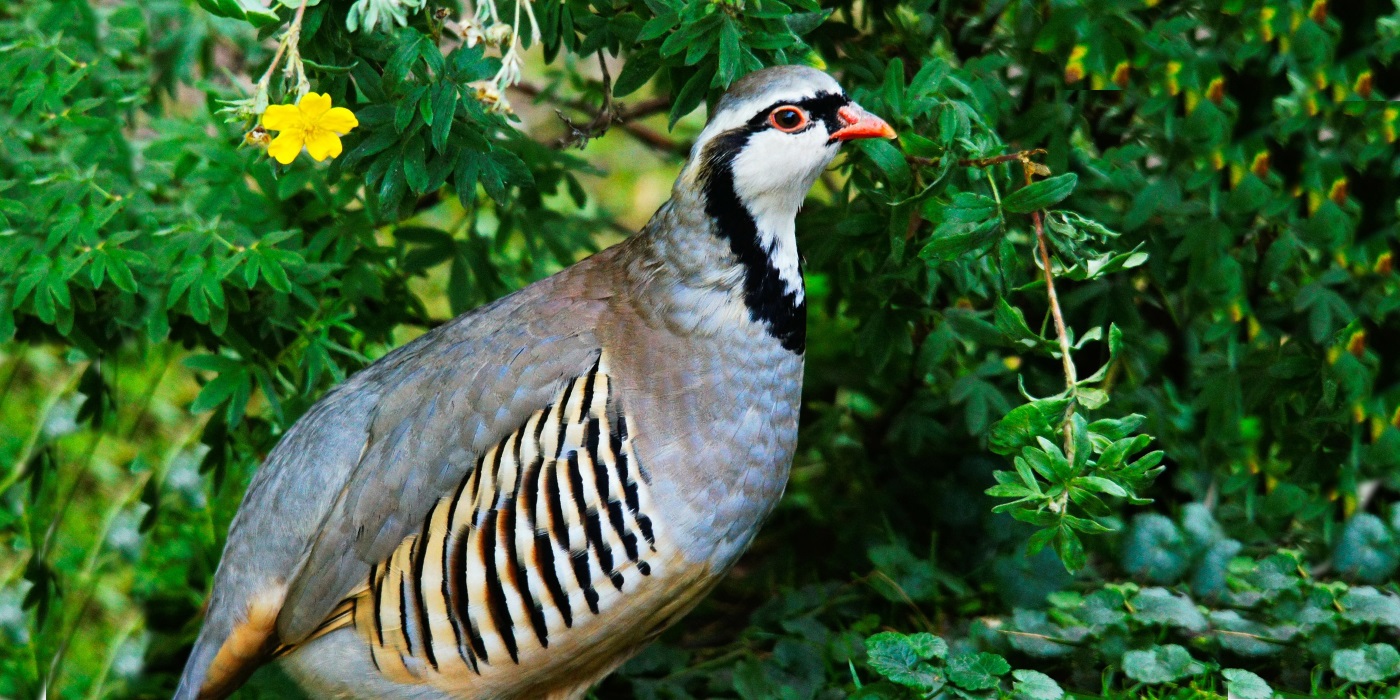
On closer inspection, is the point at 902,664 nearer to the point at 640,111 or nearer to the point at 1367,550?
the point at 1367,550

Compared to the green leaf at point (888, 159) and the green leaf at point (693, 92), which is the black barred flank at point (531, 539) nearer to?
the green leaf at point (693, 92)

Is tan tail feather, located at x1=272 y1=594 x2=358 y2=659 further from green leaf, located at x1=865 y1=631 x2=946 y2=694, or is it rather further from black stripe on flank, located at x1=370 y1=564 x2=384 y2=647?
green leaf, located at x1=865 y1=631 x2=946 y2=694

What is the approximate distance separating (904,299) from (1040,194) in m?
1.11

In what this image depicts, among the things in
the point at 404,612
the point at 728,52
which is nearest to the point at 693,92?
the point at 728,52

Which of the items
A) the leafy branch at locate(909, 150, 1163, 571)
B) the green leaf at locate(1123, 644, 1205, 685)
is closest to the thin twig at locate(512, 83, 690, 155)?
the leafy branch at locate(909, 150, 1163, 571)

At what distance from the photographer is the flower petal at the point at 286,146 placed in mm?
2518

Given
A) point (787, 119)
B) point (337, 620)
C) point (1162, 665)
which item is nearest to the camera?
point (787, 119)

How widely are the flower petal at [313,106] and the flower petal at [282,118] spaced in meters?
0.02

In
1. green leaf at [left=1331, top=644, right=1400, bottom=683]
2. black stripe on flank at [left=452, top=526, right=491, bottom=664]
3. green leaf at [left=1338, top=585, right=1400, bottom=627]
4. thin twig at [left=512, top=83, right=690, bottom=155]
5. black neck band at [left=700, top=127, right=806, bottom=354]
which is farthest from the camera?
thin twig at [left=512, top=83, right=690, bottom=155]

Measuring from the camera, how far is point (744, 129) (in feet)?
9.51

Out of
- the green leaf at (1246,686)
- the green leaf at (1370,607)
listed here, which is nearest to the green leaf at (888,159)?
the green leaf at (1246,686)

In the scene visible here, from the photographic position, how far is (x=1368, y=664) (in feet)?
10.7

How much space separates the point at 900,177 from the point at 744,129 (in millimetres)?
411

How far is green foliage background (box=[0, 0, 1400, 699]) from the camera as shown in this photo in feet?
10.2
